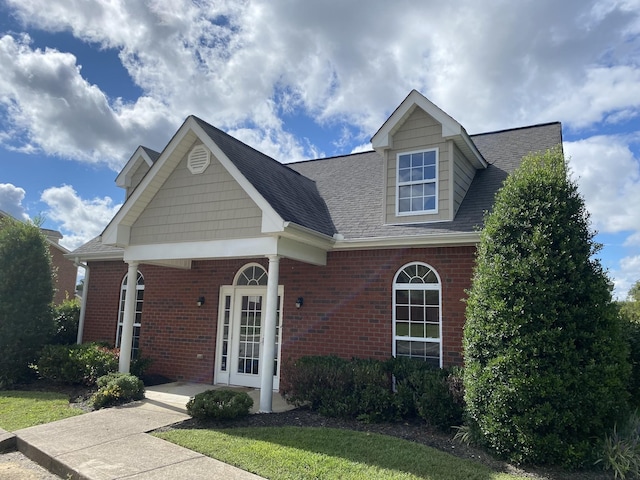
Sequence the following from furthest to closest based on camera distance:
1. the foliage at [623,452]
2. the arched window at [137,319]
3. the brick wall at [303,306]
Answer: the arched window at [137,319]
the brick wall at [303,306]
the foliage at [623,452]

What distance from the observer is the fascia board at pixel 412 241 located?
8094 millimetres

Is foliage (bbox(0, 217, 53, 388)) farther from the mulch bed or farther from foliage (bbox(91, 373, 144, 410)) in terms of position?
foliage (bbox(91, 373, 144, 410))

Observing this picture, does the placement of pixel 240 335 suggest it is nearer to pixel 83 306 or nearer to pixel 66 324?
pixel 83 306

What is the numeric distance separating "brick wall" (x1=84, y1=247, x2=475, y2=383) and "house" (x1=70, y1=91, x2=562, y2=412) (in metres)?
0.03

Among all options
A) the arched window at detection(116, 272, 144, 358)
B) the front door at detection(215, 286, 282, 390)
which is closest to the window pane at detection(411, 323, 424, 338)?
the front door at detection(215, 286, 282, 390)

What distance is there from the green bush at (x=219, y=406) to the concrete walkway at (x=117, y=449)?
17.9 inches

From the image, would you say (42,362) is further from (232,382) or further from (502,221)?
(502,221)

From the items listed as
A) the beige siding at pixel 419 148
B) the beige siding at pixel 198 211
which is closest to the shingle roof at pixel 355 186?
the beige siding at pixel 419 148

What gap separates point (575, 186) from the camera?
20.4 ft

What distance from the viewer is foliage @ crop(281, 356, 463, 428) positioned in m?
6.77

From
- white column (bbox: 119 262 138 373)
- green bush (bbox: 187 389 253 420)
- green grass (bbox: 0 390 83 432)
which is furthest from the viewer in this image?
white column (bbox: 119 262 138 373)

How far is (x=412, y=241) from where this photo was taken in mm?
8586

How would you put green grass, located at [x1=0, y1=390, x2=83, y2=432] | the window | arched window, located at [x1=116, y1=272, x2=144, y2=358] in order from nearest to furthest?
green grass, located at [x1=0, y1=390, x2=83, y2=432] < the window < arched window, located at [x1=116, y1=272, x2=144, y2=358]

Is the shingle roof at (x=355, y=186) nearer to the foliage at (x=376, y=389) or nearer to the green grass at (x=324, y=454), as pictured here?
the foliage at (x=376, y=389)
